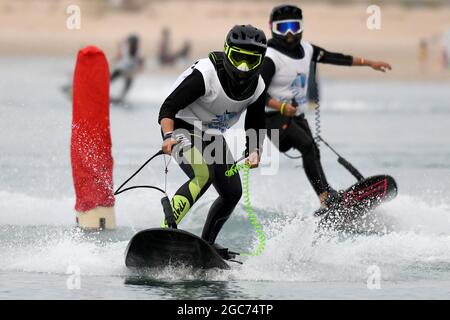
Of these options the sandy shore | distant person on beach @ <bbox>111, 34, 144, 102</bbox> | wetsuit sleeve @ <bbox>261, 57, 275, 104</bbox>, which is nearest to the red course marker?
wetsuit sleeve @ <bbox>261, 57, 275, 104</bbox>

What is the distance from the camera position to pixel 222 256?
969 cm

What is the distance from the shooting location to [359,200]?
12.2 m

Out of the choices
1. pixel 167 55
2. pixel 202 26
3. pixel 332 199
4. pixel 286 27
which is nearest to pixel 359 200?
pixel 332 199

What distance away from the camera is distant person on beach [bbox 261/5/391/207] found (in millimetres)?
12258

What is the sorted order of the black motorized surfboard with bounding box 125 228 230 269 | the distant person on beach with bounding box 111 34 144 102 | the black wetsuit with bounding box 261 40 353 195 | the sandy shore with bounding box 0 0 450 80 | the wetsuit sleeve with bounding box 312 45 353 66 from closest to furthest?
the black motorized surfboard with bounding box 125 228 230 269 → the black wetsuit with bounding box 261 40 353 195 → the wetsuit sleeve with bounding box 312 45 353 66 → the distant person on beach with bounding box 111 34 144 102 → the sandy shore with bounding box 0 0 450 80

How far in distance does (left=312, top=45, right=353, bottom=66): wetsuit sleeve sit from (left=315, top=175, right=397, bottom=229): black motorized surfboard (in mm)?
1241

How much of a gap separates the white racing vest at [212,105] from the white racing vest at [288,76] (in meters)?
2.55

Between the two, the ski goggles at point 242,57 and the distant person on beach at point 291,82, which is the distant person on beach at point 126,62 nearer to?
the distant person on beach at point 291,82

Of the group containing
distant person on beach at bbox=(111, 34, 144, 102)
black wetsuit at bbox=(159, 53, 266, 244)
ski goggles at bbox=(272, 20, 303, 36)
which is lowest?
distant person on beach at bbox=(111, 34, 144, 102)

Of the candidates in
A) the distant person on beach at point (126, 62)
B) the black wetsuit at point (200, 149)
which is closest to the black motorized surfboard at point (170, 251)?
the black wetsuit at point (200, 149)

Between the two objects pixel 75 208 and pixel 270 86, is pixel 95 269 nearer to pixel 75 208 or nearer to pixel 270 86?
pixel 75 208

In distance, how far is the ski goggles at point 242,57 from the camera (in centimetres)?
927

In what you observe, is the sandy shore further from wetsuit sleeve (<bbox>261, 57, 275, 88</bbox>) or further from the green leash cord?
the green leash cord
